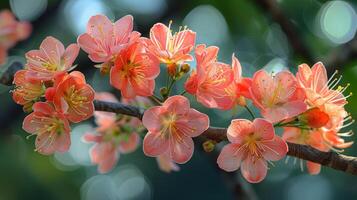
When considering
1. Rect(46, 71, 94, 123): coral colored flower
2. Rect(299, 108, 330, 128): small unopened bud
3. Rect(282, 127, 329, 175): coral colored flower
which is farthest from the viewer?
Rect(282, 127, 329, 175): coral colored flower

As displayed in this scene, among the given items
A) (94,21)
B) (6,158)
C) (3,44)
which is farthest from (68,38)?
(94,21)

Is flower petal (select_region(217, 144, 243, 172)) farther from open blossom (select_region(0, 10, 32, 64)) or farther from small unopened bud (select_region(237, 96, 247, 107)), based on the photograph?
open blossom (select_region(0, 10, 32, 64))

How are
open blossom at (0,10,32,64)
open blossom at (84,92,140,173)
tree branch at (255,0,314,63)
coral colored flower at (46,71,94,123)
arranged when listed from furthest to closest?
tree branch at (255,0,314,63) → open blossom at (0,10,32,64) → open blossom at (84,92,140,173) → coral colored flower at (46,71,94,123)

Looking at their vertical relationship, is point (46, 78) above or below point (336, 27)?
above

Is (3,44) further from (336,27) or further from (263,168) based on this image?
(336,27)

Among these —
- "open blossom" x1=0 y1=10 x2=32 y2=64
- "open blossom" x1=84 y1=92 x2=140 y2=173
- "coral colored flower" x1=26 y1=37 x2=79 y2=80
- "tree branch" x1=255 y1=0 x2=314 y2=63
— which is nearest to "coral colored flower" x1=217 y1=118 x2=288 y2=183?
"coral colored flower" x1=26 y1=37 x2=79 y2=80

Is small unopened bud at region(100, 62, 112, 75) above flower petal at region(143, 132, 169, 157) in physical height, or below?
above

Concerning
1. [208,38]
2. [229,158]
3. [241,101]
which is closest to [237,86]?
[241,101]
